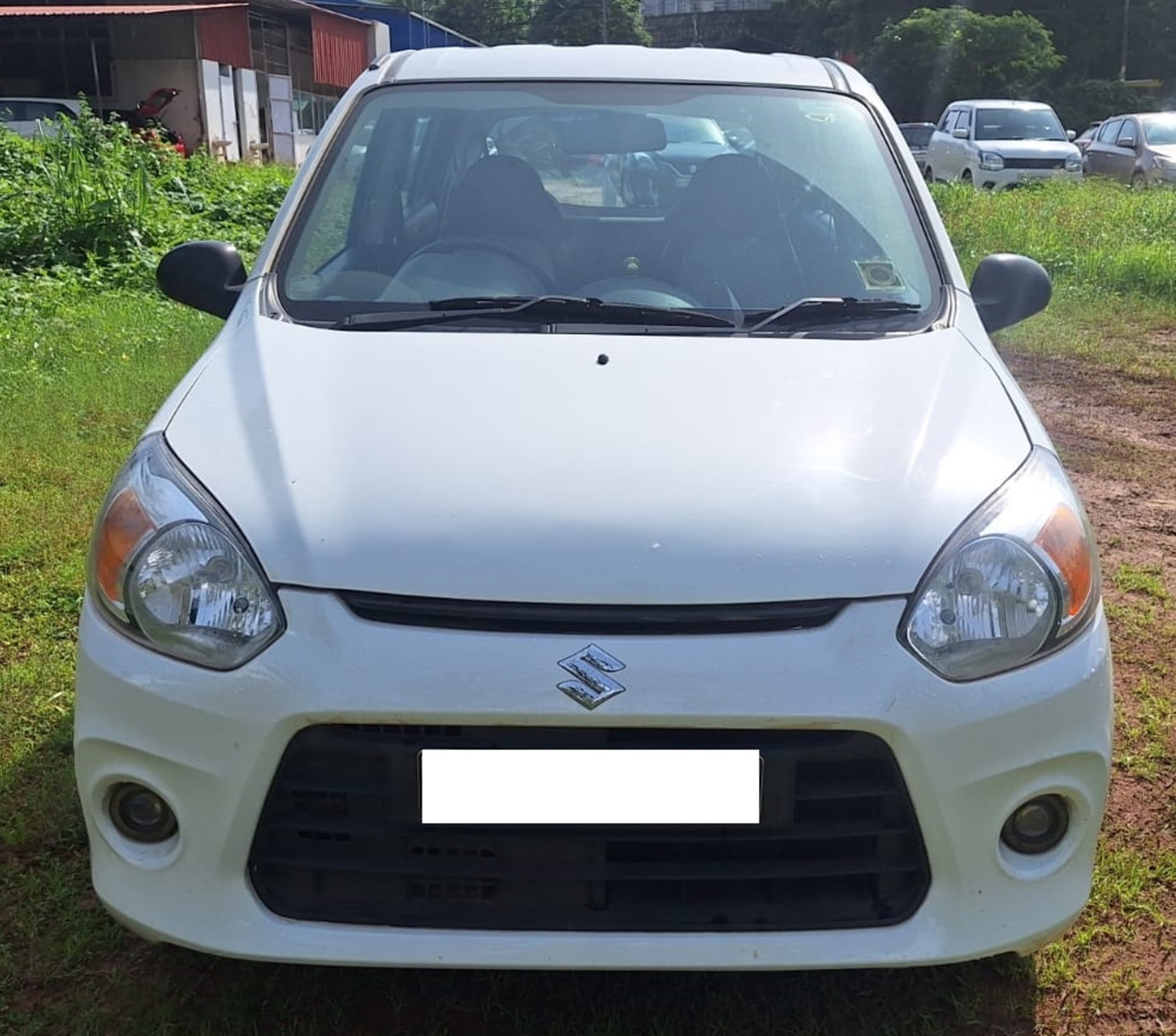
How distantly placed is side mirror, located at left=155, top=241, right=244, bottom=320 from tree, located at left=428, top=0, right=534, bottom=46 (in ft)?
248

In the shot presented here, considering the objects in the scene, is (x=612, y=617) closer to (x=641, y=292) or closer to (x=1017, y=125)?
(x=641, y=292)

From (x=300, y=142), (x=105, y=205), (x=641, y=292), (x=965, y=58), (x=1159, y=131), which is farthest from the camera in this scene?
(x=965, y=58)

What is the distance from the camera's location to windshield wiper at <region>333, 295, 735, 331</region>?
2637 millimetres

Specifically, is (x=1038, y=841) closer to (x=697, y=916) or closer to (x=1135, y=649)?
(x=697, y=916)

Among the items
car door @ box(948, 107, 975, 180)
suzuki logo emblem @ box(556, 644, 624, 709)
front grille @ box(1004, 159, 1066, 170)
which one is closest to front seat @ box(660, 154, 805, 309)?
suzuki logo emblem @ box(556, 644, 624, 709)

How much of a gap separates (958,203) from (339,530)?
472 inches

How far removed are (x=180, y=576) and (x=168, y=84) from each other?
25.8 meters

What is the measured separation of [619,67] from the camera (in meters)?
3.33

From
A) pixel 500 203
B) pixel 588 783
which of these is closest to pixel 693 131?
pixel 500 203

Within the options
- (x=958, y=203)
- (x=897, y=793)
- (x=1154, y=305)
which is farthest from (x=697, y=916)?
(x=958, y=203)

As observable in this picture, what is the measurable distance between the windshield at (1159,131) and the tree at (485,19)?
60.1 meters

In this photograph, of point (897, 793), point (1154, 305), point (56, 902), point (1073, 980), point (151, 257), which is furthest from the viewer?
point (151, 257)

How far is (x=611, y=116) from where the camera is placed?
323 cm

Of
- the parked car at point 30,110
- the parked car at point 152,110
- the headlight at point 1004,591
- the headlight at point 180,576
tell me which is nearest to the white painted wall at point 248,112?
the parked car at point 152,110
